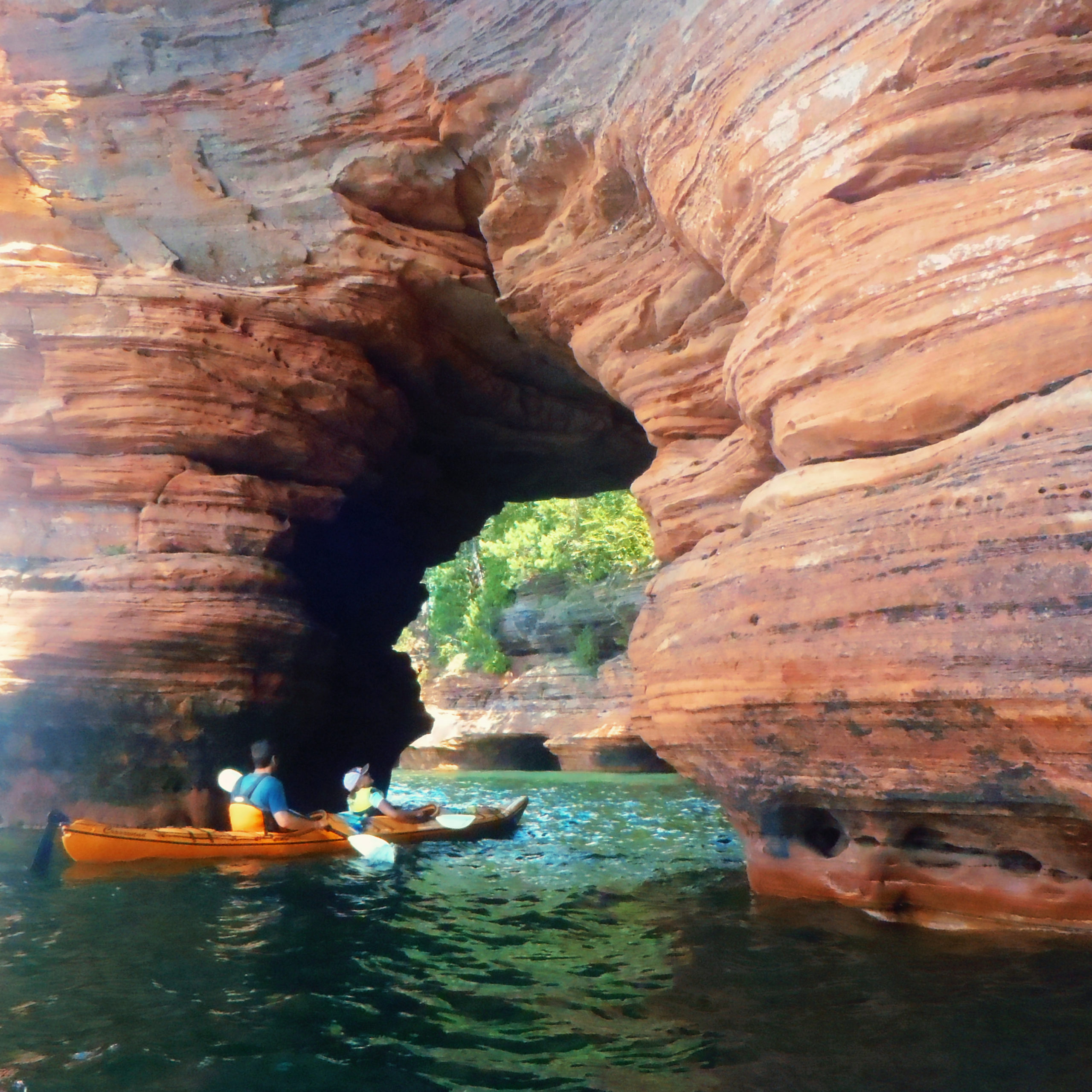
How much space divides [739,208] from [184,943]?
653cm

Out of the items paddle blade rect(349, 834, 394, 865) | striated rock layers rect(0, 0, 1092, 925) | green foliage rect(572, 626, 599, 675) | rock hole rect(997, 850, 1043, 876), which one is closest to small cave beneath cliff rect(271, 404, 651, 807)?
striated rock layers rect(0, 0, 1092, 925)

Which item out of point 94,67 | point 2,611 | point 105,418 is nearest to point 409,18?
point 94,67

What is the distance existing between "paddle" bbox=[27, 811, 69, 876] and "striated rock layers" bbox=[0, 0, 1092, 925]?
2.05 meters

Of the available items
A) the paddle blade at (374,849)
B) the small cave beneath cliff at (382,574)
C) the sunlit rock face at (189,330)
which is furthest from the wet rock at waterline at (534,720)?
the paddle blade at (374,849)

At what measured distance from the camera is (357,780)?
40.7 feet

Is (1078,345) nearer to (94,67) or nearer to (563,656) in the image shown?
(94,67)

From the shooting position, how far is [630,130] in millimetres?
8328

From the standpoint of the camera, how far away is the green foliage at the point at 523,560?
30078 millimetres

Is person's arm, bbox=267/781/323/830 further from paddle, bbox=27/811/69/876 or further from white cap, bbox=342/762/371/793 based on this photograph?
paddle, bbox=27/811/69/876

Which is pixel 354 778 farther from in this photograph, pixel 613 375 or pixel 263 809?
pixel 613 375

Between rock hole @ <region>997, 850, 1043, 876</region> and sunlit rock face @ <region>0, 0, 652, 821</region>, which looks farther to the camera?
sunlit rock face @ <region>0, 0, 652, 821</region>

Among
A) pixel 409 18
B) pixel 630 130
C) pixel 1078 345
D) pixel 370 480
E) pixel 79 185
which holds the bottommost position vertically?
pixel 1078 345

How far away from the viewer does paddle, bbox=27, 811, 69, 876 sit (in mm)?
9062

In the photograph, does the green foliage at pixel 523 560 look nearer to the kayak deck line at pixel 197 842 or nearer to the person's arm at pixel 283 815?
the kayak deck line at pixel 197 842
